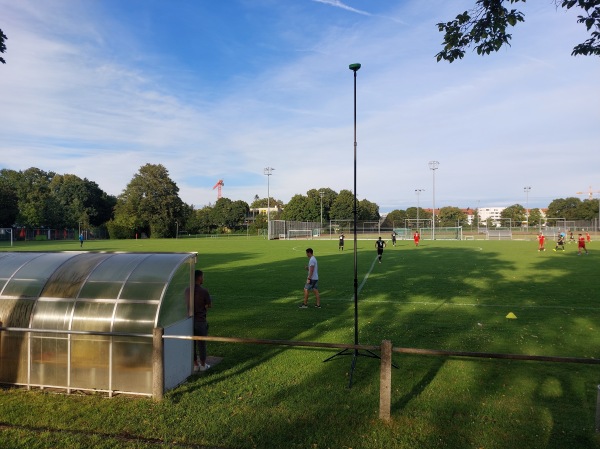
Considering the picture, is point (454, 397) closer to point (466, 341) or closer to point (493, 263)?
point (466, 341)

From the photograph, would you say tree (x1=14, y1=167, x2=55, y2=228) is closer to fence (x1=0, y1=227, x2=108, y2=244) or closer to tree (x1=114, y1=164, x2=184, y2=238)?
fence (x1=0, y1=227, x2=108, y2=244)

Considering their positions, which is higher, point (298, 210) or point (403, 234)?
point (298, 210)

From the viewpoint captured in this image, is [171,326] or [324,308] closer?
[171,326]

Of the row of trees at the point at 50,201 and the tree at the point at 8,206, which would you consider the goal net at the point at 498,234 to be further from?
the tree at the point at 8,206

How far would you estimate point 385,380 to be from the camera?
5.01 metres

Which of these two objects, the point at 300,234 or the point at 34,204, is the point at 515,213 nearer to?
the point at 300,234

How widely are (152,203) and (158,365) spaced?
276 feet

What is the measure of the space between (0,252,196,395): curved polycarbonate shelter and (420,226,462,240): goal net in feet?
203

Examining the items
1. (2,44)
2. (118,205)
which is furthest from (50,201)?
(2,44)

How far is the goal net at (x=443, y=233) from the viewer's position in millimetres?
64625

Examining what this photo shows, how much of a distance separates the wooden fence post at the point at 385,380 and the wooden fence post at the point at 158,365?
297cm

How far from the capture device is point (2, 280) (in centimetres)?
659

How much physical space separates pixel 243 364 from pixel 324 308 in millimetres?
5224

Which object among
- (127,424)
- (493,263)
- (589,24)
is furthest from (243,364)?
(493,263)
